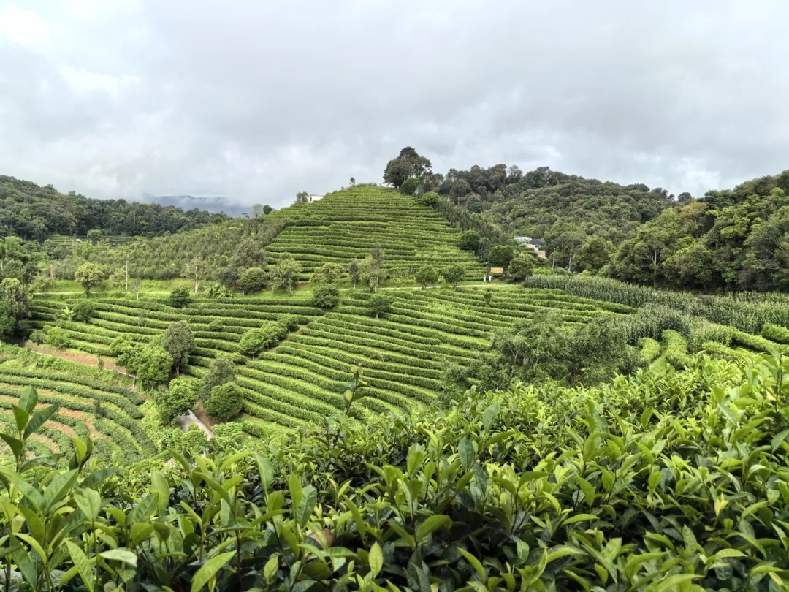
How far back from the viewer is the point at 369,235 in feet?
132

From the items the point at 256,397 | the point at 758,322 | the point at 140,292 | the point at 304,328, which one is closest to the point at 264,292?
the point at 304,328

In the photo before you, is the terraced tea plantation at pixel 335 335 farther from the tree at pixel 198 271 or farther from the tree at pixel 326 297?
the tree at pixel 198 271

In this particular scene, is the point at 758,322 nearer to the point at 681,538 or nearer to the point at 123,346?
the point at 681,538

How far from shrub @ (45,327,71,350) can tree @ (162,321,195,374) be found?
7.68 metres

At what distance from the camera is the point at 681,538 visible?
69.2 inches

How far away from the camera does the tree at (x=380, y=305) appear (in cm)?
2536

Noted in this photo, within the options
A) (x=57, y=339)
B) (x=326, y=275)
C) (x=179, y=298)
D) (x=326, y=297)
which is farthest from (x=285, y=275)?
(x=57, y=339)

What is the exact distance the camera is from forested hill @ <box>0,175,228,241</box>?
178 ft

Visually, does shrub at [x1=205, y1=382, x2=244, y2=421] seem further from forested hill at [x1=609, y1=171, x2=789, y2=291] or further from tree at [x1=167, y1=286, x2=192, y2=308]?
forested hill at [x1=609, y1=171, x2=789, y2=291]

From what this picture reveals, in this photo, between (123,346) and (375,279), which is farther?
(375,279)

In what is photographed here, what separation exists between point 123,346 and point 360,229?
23550mm

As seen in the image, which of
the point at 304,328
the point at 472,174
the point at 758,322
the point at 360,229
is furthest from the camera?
the point at 472,174

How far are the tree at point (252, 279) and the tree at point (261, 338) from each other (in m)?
5.97

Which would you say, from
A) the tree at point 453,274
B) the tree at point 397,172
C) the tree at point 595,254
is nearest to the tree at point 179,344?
the tree at point 453,274
